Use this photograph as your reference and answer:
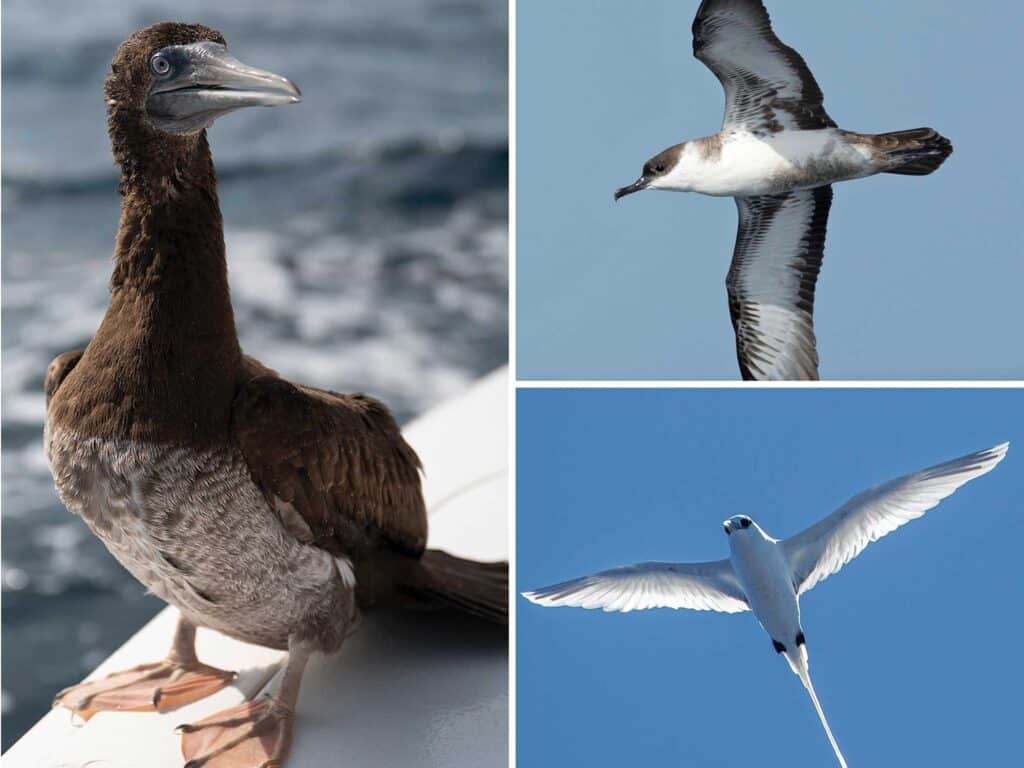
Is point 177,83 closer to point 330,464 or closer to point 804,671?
point 330,464

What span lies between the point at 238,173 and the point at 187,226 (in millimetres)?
5072

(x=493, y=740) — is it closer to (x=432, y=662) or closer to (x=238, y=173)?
(x=432, y=662)

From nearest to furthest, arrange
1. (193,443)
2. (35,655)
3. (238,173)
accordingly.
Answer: (193,443) < (35,655) < (238,173)

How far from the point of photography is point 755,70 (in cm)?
236

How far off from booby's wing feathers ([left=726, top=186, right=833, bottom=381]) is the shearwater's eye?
1151mm

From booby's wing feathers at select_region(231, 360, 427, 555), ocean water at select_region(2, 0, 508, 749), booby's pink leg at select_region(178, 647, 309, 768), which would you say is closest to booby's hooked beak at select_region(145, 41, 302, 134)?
booby's wing feathers at select_region(231, 360, 427, 555)

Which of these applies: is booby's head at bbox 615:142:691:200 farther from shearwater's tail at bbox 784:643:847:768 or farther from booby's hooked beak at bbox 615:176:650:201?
shearwater's tail at bbox 784:643:847:768

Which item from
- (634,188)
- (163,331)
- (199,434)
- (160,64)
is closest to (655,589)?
(634,188)

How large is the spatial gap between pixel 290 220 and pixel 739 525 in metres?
4.79

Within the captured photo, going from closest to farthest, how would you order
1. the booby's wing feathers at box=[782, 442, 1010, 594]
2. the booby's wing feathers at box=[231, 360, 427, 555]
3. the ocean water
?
the booby's wing feathers at box=[231, 360, 427, 555] < the booby's wing feathers at box=[782, 442, 1010, 594] < the ocean water

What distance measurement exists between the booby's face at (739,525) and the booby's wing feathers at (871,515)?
0.10 m

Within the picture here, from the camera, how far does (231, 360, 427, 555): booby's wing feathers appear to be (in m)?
2.09

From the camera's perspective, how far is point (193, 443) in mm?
2047

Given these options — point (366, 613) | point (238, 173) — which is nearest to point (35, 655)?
point (366, 613)
